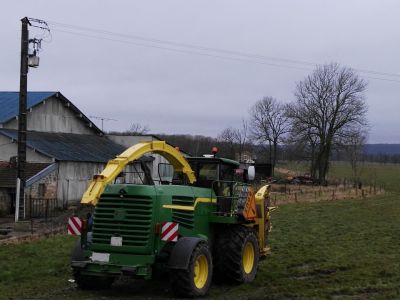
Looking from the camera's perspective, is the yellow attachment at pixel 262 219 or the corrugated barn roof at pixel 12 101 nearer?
the yellow attachment at pixel 262 219

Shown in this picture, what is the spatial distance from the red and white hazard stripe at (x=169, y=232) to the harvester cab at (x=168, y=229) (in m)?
0.01

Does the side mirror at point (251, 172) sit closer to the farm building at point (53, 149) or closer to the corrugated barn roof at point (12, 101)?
the farm building at point (53, 149)

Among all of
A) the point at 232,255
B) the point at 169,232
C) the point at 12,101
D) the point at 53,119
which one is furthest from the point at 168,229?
the point at 12,101

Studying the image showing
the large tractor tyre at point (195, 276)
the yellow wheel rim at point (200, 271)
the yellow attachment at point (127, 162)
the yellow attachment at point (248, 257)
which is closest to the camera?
the yellow attachment at point (127, 162)

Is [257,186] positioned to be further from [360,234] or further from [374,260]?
[360,234]

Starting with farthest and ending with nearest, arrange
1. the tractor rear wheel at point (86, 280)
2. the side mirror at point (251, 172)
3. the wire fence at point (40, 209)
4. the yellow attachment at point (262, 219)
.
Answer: the wire fence at point (40, 209)
the yellow attachment at point (262, 219)
the side mirror at point (251, 172)
the tractor rear wheel at point (86, 280)

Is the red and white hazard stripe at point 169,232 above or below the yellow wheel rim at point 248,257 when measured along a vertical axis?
above

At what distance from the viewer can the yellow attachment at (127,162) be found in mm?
10062

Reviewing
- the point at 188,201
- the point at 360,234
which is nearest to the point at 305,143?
the point at 360,234

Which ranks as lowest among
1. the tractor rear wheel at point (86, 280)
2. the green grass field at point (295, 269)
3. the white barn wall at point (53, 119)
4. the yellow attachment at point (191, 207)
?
the green grass field at point (295, 269)

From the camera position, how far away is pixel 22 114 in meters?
27.4

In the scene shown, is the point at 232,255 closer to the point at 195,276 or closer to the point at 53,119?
the point at 195,276

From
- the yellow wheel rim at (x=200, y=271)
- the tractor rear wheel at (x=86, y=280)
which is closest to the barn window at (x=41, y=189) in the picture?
the tractor rear wheel at (x=86, y=280)

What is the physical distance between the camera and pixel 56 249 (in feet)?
56.4
